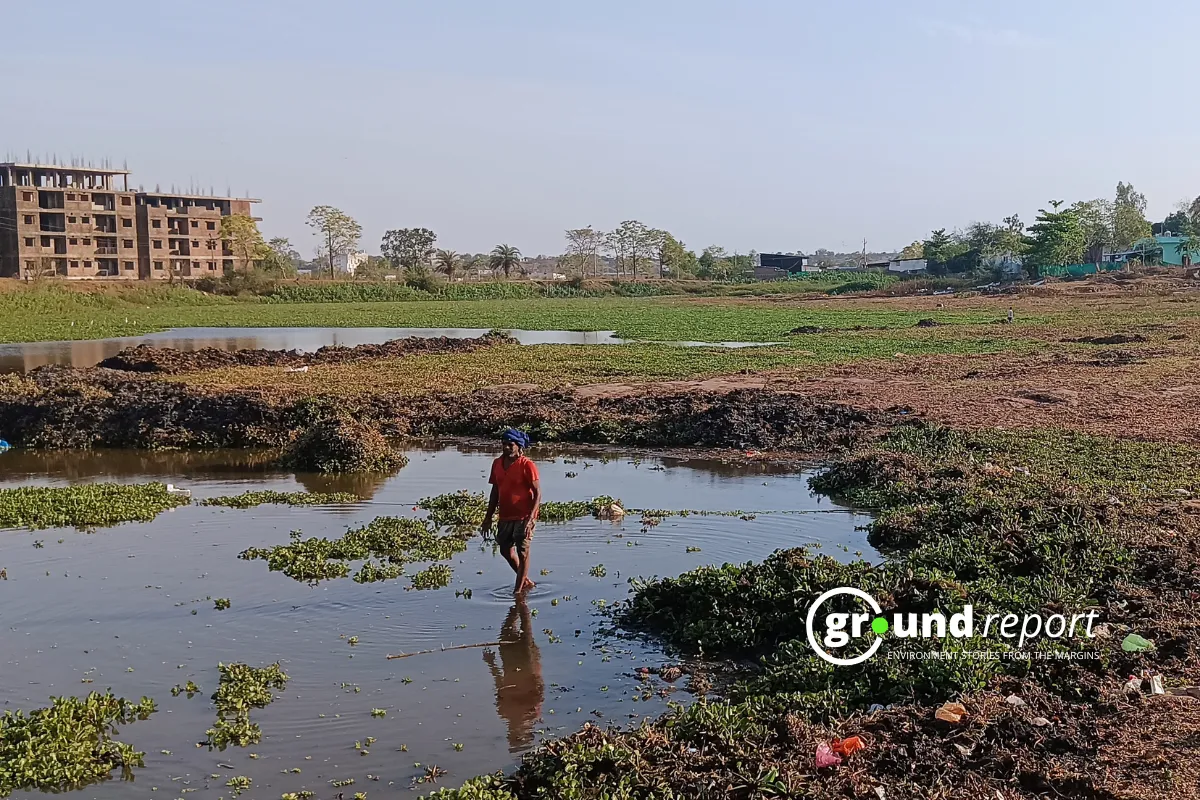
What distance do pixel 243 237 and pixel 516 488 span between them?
358 feet

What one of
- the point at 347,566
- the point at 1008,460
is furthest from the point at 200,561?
the point at 1008,460

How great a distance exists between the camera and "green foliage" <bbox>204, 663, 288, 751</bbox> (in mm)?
6992

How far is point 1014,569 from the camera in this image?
30.0 feet

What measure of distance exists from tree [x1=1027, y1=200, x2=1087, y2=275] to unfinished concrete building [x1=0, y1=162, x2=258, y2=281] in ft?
232

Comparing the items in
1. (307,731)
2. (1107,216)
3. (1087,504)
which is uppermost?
(1107,216)

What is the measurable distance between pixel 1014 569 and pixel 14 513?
37.5 feet

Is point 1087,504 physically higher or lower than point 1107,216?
lower

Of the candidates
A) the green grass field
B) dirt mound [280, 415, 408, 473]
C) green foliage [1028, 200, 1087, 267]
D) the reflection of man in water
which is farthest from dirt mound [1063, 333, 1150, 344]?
green foliage [1028, 200, 1087, 267]

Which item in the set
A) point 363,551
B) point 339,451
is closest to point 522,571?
point 363,551

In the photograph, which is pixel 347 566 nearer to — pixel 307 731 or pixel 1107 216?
pixel 307 731

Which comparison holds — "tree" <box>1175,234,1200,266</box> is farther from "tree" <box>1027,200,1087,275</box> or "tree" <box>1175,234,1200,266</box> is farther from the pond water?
the pond water

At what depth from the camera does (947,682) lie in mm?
6688

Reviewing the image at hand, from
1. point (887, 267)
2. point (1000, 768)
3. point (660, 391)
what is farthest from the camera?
point (887, 267)

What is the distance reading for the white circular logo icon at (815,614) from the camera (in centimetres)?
712
